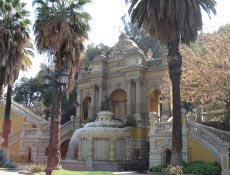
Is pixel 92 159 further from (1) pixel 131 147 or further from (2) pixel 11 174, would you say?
(2) pixel 11 174

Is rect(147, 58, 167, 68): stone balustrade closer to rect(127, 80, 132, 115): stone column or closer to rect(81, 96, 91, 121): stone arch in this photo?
rect(127, 80, 132, 115): stone column

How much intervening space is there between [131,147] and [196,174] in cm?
1020

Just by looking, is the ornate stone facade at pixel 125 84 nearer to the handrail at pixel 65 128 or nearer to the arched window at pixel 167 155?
the handrail at pixel 65 128

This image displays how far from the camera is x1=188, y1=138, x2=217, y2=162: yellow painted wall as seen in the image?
22906mm

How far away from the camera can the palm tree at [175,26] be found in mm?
18125

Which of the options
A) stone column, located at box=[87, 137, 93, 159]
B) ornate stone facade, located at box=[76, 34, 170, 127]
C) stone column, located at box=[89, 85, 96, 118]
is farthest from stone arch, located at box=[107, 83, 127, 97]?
stone column, located at box=[87, 137, 93, 159]

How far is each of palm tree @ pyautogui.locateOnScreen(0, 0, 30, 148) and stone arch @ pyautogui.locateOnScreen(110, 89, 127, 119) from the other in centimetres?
1376

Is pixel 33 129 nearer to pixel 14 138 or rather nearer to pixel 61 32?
pixel 14 138

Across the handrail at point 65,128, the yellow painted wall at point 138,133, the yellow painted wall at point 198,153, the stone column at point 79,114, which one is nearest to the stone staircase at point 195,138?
the yellow painted wall at point 198,153

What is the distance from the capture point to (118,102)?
3828 centimetres

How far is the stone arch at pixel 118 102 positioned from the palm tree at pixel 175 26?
17.8 meters

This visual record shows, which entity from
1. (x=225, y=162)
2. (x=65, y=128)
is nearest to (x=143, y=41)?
(x=65, y=128)

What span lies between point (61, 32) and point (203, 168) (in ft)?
42.0

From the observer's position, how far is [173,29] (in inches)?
758
